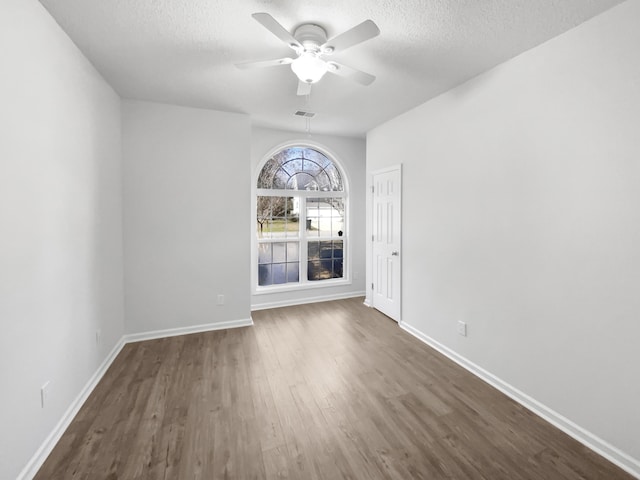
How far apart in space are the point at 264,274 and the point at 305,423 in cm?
285

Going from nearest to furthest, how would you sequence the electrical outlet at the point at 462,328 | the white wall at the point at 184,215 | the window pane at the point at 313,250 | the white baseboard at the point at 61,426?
1. the white baseboard at the point at 61,426
2. the electrical outlet at the point at 462,328
3. the white wall at the point at 184,215
4. the window pane at the point at 313,250

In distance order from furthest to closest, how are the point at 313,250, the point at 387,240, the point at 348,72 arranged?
1. the point at 313,250
2. the point at 387,240
3. the point at 348,72

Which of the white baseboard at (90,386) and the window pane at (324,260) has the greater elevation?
the window pane at (324,260)

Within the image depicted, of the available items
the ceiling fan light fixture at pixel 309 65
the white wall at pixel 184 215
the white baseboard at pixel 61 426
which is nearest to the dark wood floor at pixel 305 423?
the white baseboard at pixel 61 426

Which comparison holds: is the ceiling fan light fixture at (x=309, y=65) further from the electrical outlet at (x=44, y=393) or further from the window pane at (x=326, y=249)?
the window pane at (x=326, y=249)

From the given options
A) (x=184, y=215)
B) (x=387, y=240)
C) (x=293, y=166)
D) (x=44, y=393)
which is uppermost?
(x=293, y=166)

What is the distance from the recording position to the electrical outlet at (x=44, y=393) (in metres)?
1.71

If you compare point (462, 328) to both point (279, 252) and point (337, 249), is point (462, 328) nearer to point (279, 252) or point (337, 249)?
point (337, 249)

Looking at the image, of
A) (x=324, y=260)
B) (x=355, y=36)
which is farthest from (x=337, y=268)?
(x=355, y=36)

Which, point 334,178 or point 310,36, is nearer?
point 310,36

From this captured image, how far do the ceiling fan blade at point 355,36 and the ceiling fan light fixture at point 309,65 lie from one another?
0.50 ft

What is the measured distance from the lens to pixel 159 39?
2.11m

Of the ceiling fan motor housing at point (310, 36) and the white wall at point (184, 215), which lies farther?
the white wall at point (184, 215)

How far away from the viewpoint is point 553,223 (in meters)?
2.05
